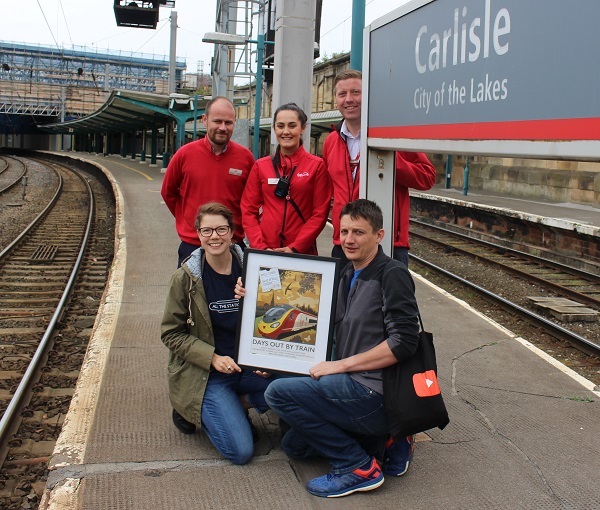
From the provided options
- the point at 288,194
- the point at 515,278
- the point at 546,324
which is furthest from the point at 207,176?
the point at 515,278

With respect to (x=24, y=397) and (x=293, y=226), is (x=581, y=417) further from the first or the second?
(x=24, y=397)

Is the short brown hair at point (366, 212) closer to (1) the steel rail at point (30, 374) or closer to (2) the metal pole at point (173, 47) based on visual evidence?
(1) the steel rail at point (30, 374)

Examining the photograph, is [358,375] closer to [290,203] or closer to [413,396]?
[413,396]

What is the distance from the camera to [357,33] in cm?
627

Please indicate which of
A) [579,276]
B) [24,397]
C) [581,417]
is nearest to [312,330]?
[581,417]

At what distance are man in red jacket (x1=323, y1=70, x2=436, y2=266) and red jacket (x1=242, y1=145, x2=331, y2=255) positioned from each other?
0.10 metres

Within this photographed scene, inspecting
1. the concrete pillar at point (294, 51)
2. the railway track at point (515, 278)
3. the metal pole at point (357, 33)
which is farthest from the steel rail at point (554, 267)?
the concrete pillar at point (294, 51)

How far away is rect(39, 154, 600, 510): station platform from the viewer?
332 cm

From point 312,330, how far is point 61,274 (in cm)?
865

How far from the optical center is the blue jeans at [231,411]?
367 cm

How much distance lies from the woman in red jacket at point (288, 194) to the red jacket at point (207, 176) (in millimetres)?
397

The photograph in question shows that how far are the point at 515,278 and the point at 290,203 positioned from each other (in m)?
8.46

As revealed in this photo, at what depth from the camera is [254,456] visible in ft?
12.6

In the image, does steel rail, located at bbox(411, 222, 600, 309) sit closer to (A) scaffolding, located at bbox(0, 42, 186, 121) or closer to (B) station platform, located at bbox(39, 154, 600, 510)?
(B) station platform, located at bbox(39, 154, 600, 510)
